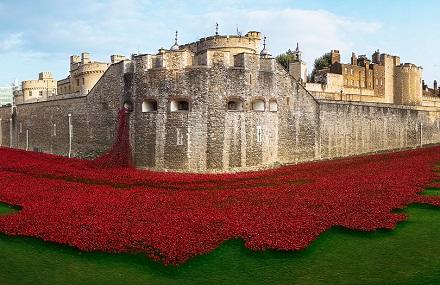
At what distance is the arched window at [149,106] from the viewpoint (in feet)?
85.7

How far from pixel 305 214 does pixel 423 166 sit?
15657 millimetres

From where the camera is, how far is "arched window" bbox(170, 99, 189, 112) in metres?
25.3

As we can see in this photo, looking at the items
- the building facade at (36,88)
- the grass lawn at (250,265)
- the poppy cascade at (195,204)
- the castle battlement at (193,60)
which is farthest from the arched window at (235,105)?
the building facade at (36,88)

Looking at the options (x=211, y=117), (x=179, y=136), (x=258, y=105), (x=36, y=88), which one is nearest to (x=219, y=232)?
(x=179, y=136)

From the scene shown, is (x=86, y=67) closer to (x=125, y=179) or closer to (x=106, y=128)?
(x=106, y=128)

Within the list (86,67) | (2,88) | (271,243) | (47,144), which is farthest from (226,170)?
(2,88)

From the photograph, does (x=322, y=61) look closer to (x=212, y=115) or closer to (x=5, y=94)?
(x=212, y=115)

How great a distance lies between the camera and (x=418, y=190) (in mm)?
18719

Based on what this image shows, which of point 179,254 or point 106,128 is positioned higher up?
point 106,128

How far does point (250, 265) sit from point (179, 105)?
16514 millimetres

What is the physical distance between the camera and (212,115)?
2488cm

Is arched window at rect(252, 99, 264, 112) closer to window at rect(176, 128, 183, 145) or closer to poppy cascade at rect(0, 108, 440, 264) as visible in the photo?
poppy cascade at rect(0, 108, 440, 264)

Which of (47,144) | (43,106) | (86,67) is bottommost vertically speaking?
(47,144)

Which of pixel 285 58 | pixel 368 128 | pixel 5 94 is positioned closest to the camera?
pixel 368 128
